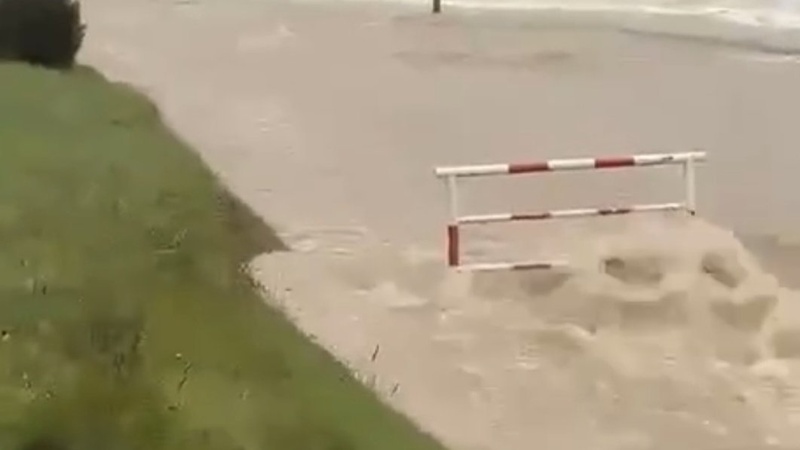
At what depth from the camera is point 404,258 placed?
12.2 meters

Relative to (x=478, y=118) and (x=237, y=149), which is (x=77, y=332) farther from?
(x=478, y=118)

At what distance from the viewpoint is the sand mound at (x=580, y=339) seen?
842 centimetres

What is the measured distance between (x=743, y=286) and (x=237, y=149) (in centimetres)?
965

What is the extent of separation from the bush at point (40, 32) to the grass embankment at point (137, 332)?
4473 millimetres

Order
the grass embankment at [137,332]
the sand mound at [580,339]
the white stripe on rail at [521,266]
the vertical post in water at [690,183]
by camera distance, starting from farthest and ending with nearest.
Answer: the vertical post in water at [690,183], the white stripe on rail at [521,266], the sand mound at [580,339], the grass embankment at [137,332]

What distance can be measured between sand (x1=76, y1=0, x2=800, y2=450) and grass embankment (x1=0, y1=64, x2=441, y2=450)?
0.91 m

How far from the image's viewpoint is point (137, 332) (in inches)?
241

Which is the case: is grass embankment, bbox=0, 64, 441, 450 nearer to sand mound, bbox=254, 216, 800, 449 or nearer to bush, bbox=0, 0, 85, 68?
sand mound, bbox=254, 216, 800, 449

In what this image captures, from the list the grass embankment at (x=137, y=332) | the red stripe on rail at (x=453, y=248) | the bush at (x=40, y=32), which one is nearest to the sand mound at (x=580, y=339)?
the red stripe on rail at (x=453, y=248)

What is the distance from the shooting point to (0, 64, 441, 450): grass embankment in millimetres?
5152

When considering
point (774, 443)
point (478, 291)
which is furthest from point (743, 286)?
point (774, 443)

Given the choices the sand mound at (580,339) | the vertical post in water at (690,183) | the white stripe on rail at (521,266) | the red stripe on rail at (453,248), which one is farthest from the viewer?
the vertical post in water at (690,183)

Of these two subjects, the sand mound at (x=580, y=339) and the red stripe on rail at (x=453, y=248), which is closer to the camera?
the sand mound at (x=580, y=339)

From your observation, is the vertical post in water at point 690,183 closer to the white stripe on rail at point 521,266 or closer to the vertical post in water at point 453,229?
Result: the white stripe on rail at point 521,266
